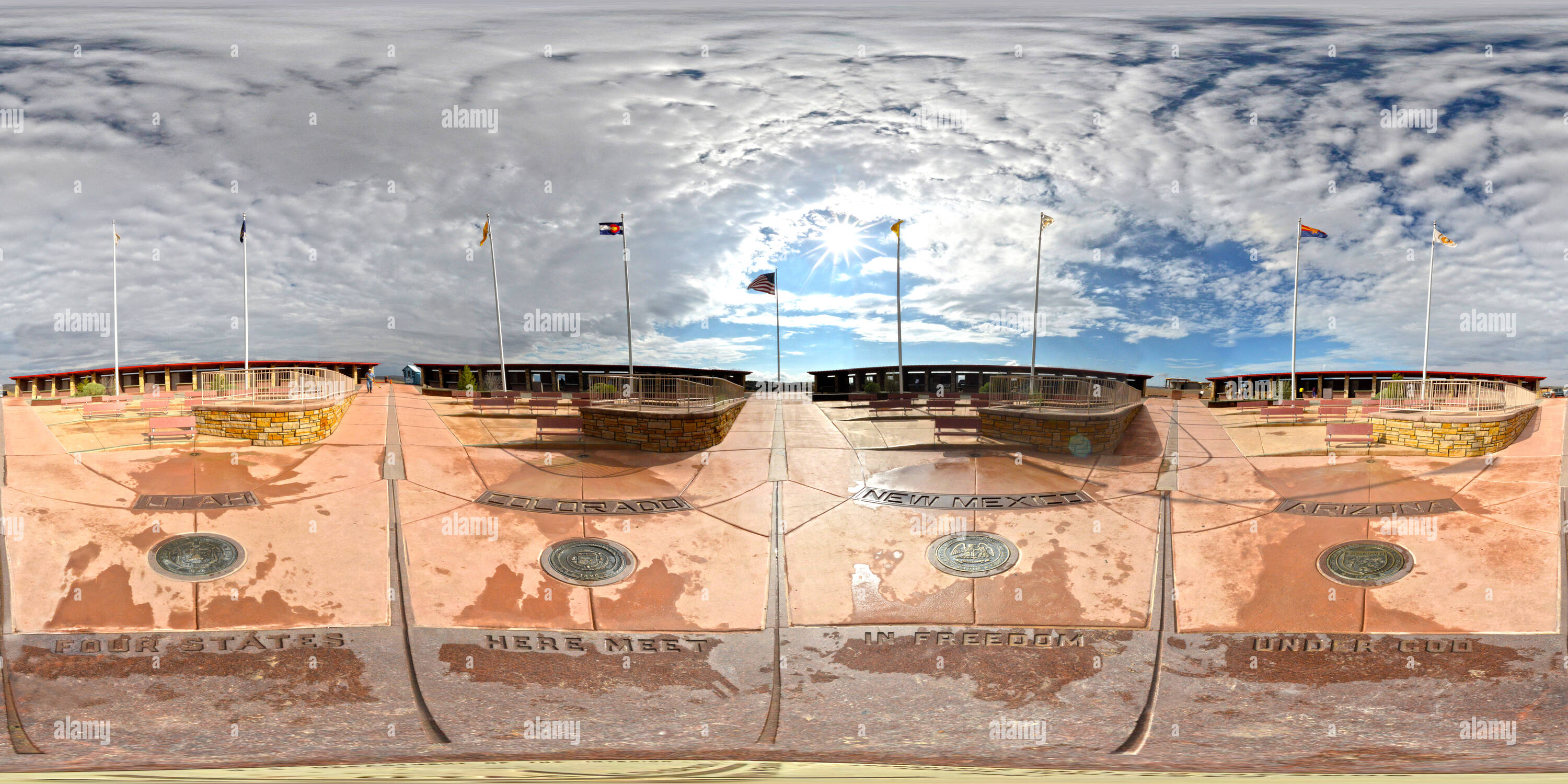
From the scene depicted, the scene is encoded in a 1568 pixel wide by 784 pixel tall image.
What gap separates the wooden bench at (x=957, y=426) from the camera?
759cm

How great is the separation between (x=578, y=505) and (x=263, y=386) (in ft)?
12.3

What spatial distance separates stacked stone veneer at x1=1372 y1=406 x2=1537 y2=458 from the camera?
664 cm

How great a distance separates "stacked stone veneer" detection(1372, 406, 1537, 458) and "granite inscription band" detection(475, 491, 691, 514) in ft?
24.7

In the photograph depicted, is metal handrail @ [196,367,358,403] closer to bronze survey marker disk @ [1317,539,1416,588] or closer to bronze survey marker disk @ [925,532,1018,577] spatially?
bronze survey marker disk @ [925,532,1018,577]

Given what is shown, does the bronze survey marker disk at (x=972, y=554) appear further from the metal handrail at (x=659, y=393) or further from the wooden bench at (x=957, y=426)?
the metal handrail at (x=659, y=393)

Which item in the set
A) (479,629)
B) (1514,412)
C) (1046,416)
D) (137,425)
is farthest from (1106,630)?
(137,425)

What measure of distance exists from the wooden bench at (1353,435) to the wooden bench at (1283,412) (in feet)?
2.62

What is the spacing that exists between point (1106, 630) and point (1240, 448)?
397cm

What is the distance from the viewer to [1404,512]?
587cm

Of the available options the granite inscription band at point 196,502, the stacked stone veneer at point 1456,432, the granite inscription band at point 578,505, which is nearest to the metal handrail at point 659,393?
the granite inscription band at point 578,505

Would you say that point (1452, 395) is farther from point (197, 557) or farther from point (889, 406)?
point (197, 557)

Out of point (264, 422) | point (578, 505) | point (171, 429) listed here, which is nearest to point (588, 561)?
point (578, 505)

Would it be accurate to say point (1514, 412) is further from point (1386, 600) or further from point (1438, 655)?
point (1438, 655)

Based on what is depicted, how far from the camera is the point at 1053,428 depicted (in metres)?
7.43
